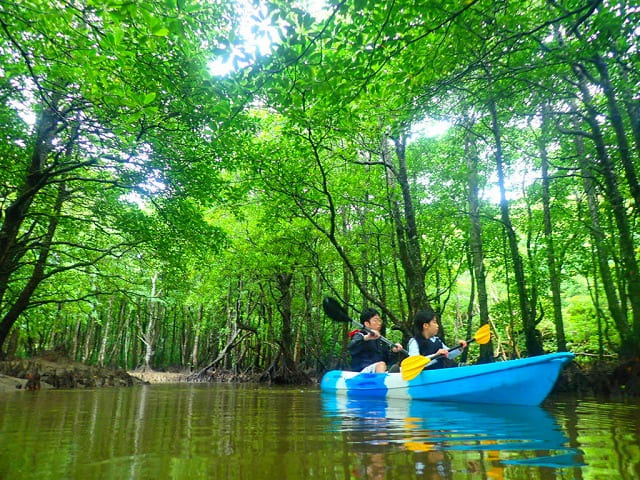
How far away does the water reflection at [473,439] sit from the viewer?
1559 mm

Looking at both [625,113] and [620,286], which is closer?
[625,113]

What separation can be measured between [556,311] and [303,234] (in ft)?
26.1

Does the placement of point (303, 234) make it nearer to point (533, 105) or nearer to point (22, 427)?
point (533, 105)

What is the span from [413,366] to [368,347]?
2.01m

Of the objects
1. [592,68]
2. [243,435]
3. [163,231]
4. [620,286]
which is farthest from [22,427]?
[592,68]

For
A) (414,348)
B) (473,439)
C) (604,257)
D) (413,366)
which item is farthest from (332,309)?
(473,439)

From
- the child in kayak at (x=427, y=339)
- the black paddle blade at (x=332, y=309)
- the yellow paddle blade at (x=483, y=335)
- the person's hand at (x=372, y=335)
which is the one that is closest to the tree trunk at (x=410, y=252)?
the black paddle blade at (x=332, y=309)

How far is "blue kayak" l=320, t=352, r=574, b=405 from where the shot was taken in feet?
14.2

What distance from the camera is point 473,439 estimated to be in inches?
85.6

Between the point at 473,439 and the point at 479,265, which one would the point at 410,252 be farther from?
the point at 473,439

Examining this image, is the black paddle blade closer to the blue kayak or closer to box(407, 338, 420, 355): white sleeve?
box(407, 338, 420, 355): white sleeve

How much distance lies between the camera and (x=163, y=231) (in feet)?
28.8

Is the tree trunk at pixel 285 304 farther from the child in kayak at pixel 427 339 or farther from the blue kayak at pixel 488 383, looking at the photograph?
the blue kayak at pixel 488 383

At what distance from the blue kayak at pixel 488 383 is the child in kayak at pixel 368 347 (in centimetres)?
119
